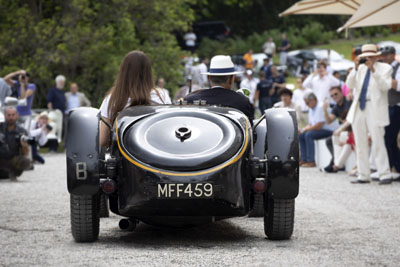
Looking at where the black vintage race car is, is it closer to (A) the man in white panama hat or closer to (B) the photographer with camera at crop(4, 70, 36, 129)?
(A) the man in white panama hat

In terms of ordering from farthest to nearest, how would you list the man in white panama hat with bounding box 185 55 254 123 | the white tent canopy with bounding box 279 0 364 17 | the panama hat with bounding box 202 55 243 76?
the white tent canopy with bounding box 279 0 364 17 < the panama hat with bounding box 202 55 243 76 < the man in white panama hat with bounding box 185 55 254 123

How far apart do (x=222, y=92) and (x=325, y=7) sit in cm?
882

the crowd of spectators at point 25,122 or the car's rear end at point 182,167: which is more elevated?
the car's rear end at point 182,167

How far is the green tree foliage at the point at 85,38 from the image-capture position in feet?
85.7

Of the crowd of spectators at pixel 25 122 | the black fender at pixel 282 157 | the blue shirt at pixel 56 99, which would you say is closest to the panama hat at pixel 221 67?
the black fender at pixel 282 157

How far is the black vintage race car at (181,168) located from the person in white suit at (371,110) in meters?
5.74

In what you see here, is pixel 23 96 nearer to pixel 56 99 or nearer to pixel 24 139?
pixel 56 99

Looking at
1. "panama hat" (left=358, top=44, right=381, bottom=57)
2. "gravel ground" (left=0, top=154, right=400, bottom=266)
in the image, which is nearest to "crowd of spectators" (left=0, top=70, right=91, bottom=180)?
"gravel ground" (left=0, top=154, right=400, bottom=266)

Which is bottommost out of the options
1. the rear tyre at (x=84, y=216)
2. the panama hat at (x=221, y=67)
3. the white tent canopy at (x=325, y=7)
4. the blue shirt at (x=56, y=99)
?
the blue shirt at (x=56, y=99)

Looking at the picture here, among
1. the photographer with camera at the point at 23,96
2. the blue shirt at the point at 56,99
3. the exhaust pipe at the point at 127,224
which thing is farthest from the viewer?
the blue shirt at the point at 56,99

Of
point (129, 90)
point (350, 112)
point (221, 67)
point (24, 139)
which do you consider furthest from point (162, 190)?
point (24, 139)

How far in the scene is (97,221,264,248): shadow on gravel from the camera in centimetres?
774

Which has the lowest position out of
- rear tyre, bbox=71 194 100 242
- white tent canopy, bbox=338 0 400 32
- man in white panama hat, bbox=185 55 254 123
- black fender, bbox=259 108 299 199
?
rear tyre, bbox=71 194 100 242

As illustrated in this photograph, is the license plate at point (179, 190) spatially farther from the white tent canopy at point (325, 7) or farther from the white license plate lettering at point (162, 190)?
the white tent canopy at point (325, 7)
